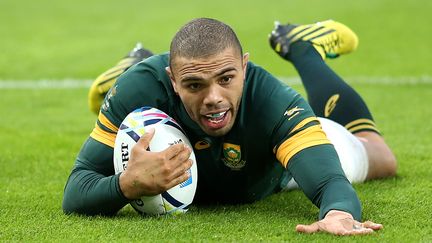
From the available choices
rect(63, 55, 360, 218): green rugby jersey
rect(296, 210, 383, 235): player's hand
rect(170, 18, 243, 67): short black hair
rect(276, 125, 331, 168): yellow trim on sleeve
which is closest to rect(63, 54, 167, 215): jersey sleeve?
rect(63, 55, 360, 218): green rugby jersey

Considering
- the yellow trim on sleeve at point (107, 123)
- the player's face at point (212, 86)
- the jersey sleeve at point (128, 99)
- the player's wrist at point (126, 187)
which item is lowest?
the player's wrist at point (126, 187)

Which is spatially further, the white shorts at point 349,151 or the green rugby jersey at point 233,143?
the white shorts at point 349,151

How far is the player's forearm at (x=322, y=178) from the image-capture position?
4.96 m

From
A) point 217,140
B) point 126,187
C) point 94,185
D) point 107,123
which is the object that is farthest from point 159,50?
point 126,187

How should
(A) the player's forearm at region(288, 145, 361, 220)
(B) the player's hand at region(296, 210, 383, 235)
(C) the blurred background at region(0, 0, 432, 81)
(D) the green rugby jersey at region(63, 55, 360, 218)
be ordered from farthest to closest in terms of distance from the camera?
1. (C) the blurred background at region(0, 0, 432, 81)
2. (D) the green rugby jersey at region(63, 55, 360, 218)
3. (A) the player's forearm at region(288, 145, 361, 220)
4. (B) the player's hand at region(296, 210, 383, 235)

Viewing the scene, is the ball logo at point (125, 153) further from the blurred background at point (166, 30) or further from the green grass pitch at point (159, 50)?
the blurred background at point (166, 30)

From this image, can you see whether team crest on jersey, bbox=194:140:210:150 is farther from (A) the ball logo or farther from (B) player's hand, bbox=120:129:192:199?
(A) the ball logo

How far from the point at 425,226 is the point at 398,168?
2.29 m

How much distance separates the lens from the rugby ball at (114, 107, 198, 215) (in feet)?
A: 17.2

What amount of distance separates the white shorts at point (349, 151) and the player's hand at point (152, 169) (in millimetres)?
1804

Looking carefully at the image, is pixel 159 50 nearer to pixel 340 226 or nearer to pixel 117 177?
pixel 117 177

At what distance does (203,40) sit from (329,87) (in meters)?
2.48

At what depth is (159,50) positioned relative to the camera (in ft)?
54.0

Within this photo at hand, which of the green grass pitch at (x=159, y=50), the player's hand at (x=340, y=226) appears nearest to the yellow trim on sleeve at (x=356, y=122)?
the green grass pitch at (x=159, y=50)
